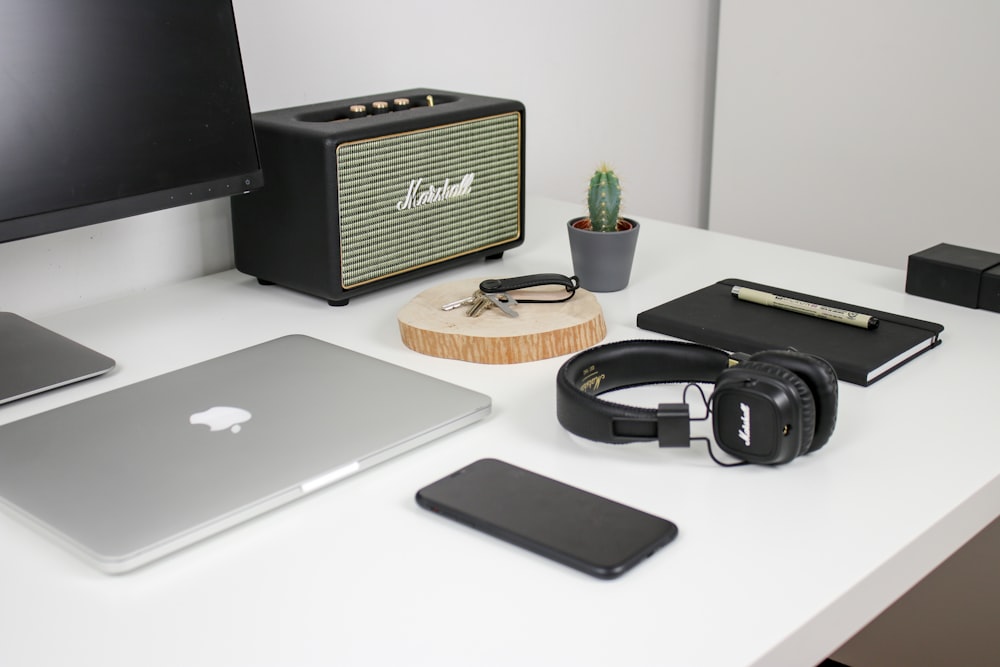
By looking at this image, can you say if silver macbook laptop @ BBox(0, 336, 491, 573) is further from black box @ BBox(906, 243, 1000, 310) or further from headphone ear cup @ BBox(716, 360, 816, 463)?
black box @ BBox(906, 243, 1000, 310)

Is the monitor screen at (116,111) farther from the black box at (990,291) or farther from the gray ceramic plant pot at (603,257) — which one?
the black box at (990,291)

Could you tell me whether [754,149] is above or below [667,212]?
above

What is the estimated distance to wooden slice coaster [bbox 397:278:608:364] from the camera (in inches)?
40.9

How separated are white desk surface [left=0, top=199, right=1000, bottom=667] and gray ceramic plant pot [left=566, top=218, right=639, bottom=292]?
25cm

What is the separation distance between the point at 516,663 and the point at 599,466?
25cm

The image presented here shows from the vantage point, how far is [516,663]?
617mm

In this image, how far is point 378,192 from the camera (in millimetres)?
1189

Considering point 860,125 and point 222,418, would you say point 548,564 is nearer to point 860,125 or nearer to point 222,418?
point 222,418

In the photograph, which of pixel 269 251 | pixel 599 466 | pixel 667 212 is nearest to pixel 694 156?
pixel 667 212

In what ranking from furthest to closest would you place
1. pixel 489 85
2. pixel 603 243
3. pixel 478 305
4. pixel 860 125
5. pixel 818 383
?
1. pixel 860 125
2. pixel 489 85
3. pixel 603 243
4. pixel 478 305
5. pixel 818 383

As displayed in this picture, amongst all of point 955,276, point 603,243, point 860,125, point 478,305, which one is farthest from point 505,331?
point 860,125

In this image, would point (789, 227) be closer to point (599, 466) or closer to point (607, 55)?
point (607, 55)

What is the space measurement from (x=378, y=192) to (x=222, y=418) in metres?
0.38

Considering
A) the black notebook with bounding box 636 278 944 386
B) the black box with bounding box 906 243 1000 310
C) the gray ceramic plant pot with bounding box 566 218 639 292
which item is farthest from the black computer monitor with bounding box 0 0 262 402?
the black box with bounding box 906 243 1000 310
